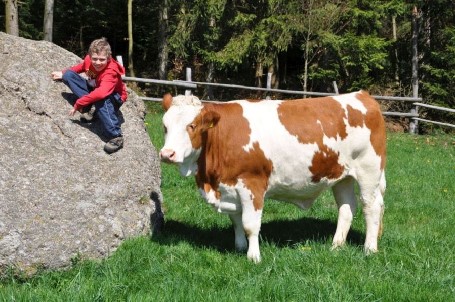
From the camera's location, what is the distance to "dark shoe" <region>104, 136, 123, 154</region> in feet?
18.3

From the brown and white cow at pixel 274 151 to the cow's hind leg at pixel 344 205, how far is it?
0.02m

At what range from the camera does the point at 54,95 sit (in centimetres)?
590

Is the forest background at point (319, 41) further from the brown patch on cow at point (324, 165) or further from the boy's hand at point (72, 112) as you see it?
the brown patch on cow at point (324, 165)

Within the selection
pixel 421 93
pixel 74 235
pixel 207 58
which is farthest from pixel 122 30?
pixel 74 235

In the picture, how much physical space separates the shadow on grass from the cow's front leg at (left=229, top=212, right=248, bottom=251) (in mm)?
94

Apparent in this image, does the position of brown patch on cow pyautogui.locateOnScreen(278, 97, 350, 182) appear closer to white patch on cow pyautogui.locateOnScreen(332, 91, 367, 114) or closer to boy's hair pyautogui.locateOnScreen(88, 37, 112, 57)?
white patch on cow pyautogui.locateOnScreen(332, 91, 367, 114)

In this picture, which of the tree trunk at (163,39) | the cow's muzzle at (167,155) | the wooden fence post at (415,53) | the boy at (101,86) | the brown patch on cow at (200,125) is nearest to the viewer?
the cow's muzzle at (167,155)

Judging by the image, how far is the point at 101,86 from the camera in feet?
18.2

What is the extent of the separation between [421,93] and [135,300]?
77.3 ft

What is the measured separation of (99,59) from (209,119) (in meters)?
1.47

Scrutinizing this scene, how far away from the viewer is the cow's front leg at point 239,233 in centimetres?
537

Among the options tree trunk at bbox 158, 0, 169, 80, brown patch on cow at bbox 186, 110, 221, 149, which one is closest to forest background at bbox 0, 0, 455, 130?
tree trunk at bbox 158, 0, 169, 80

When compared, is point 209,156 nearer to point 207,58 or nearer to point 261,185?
point 261,185

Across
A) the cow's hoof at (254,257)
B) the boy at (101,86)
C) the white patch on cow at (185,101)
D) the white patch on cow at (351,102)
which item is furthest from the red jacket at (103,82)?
the white patch on cow at (351,102)
